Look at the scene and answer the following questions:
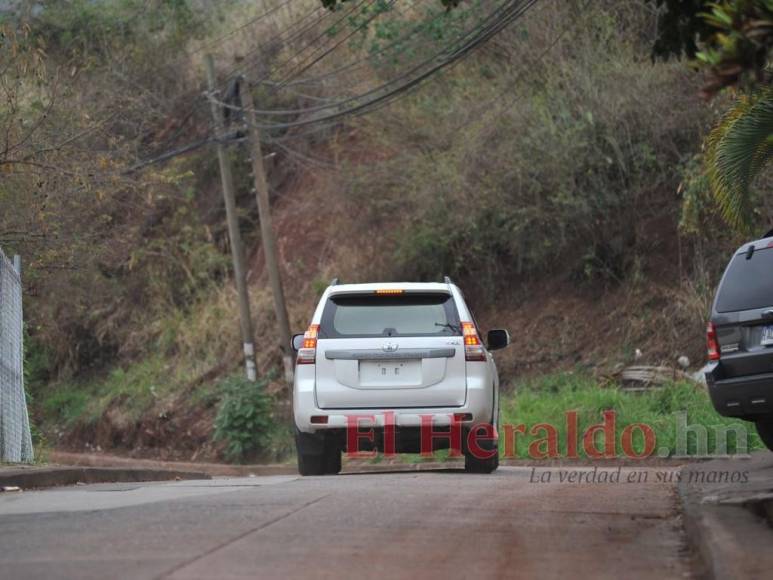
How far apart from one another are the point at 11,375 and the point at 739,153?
7734 mm

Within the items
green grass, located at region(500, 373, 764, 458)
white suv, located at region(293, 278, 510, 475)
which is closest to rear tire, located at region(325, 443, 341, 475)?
white suv, located at region(293, 278, 510, 475)

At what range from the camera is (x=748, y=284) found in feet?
33.8

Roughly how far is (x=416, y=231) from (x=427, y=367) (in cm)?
1398

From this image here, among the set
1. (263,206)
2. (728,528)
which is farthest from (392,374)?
(263,206)

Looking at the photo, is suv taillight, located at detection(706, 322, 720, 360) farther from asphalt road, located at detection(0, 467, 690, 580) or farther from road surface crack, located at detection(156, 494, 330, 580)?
road surface crack, located at detection(156, 494, 330, 580)

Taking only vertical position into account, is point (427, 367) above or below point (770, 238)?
below

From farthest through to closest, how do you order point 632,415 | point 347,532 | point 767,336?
point 632,415, point 767,336, point 347,532

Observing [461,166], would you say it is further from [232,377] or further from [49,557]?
[49,557]

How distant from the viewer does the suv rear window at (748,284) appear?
1016cm

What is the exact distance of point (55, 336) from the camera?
32875mm

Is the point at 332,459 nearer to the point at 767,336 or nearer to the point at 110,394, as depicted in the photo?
the point at 767,336

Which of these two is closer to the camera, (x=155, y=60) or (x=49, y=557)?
(x=49, y=557)

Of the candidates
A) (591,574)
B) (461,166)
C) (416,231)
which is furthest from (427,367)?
(416,231)

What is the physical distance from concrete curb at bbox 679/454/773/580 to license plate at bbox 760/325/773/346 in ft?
3.56
